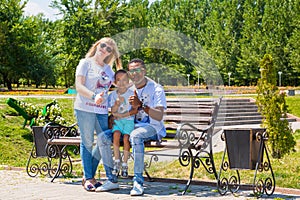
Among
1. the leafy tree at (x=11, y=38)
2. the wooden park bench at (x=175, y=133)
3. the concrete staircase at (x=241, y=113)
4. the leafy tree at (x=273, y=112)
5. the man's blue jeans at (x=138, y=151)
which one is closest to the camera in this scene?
the man's blue jeans at (x=138, y=151)

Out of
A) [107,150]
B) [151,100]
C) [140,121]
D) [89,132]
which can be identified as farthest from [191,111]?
[89,132]

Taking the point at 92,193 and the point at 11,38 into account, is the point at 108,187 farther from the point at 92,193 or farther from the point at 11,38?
the point at 11,38

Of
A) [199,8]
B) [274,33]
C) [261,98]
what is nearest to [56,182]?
[261,98]

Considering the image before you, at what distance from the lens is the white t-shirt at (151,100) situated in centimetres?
593

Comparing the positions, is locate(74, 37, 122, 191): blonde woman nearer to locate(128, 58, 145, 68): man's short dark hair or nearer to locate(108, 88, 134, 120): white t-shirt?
locate(108, 88, 134, 120): white t-shirt

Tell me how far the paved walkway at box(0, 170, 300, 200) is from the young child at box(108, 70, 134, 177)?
0.45 metres

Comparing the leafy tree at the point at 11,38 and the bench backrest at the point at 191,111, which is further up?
the leafy tree at the point at 11,38

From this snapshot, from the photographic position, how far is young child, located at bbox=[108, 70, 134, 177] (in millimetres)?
6062

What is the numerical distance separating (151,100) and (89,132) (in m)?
0.78

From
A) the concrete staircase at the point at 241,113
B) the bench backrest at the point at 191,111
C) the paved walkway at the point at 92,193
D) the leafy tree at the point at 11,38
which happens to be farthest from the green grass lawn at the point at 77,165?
the leafy tree at the point at 11,38

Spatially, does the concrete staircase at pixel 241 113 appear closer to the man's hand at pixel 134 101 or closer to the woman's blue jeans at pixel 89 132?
the woman's blue jeans at pixel 89 132

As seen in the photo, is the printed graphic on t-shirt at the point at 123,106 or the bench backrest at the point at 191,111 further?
the bench backrest at the point at 191,111

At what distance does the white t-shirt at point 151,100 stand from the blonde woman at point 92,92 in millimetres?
375

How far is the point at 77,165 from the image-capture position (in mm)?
8492
